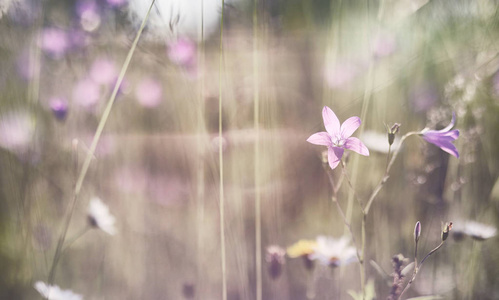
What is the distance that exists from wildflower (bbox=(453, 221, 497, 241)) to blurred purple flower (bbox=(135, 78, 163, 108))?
3.25 feet

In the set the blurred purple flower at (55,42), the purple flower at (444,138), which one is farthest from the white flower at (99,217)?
the purple flower at (444,138)

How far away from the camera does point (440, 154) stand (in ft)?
3.51

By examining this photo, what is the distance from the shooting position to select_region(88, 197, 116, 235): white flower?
0.87 meters

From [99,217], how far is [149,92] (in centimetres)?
59

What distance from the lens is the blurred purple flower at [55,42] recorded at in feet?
3.92

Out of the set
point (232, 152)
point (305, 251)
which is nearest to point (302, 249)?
point (305, 251)

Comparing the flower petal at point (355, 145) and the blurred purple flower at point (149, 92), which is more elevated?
the blurred purple flower at point (149, 92)

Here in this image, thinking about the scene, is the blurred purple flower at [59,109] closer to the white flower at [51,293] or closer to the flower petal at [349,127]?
the white flower at [51,293]

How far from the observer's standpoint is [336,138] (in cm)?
52

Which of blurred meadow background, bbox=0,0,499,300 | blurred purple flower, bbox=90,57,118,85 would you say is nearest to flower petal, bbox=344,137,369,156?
blurred meadow background, bbox=0,0,499,300

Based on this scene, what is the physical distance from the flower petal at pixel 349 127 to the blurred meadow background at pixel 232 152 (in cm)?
25

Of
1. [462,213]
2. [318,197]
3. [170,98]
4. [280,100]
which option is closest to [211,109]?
[170,98]

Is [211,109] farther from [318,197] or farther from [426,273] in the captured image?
[426,273]

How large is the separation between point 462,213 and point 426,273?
0.17 m
